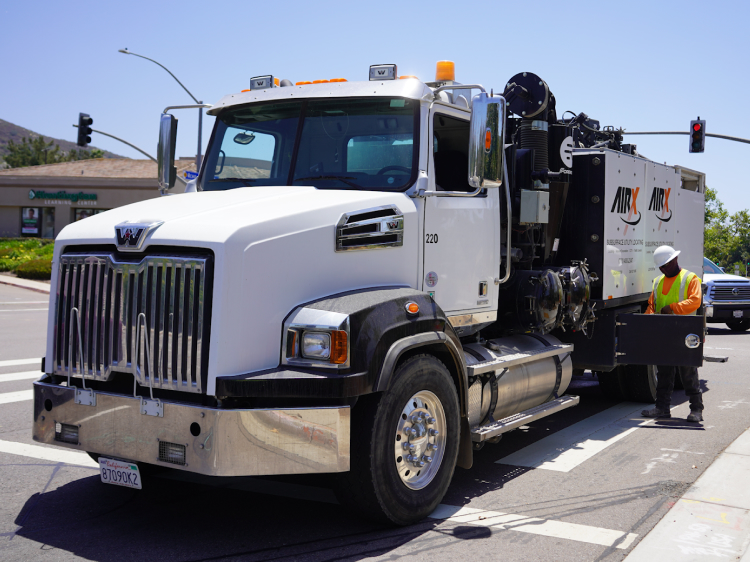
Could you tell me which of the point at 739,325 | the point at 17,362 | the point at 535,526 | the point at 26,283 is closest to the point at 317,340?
the point at 535,526

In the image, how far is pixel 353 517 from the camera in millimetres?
4926

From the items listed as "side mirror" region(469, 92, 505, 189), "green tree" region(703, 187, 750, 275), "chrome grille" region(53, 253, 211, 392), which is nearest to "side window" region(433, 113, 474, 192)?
"side mirror" region(469, 92, 505, 189)

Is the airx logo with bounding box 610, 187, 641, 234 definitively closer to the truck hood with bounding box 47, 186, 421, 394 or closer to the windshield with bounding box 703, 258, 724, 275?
the truck hood with bounding box 47, 186, 421, 394

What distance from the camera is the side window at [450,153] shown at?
5.52m

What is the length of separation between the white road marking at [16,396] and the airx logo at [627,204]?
683 cm

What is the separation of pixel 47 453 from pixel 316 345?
3411mm

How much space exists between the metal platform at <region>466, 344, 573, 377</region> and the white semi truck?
3cm

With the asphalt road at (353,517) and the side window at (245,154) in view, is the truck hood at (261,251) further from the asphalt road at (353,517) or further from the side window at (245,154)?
the asphalt road at (353,517)

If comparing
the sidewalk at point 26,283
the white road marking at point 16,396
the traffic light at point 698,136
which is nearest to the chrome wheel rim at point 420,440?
the white road marking at point 16,396

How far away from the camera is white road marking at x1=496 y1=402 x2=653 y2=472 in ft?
21.1

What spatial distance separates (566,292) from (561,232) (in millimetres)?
956

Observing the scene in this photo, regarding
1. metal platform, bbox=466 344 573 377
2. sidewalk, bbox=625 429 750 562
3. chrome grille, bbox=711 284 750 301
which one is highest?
chrome grille, bbox=711 284 750 301

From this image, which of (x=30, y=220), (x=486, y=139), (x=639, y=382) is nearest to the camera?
(x=486, y=139)

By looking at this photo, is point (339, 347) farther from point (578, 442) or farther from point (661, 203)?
point (661, 203)
